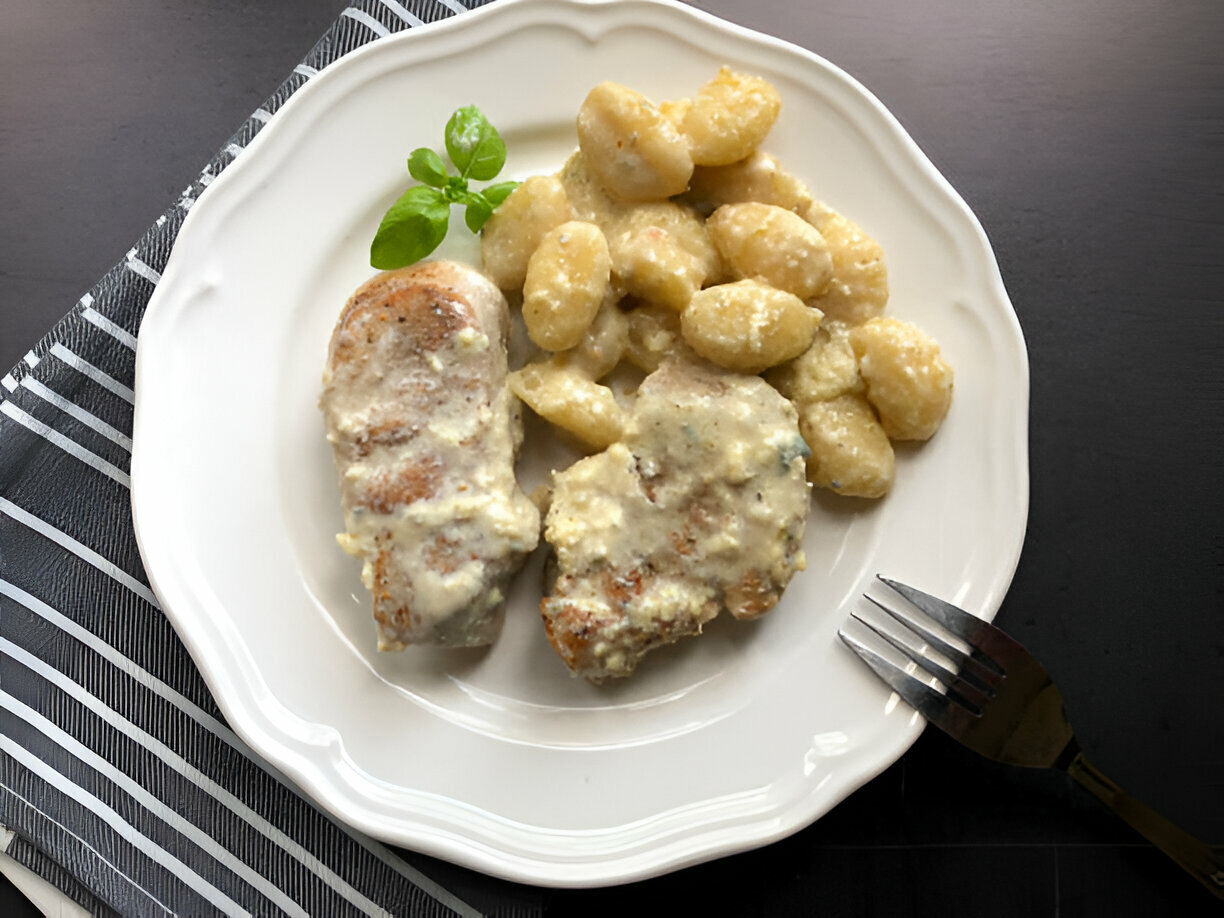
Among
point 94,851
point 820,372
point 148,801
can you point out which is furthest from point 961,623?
point 94,851

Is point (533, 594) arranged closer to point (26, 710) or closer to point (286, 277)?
point (286, 277)

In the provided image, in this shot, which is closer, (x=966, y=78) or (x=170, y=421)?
(x=170, y=421)

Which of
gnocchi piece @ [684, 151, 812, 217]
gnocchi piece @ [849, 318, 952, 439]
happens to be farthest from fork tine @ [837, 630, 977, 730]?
gnocchi piece @ [684, 151, 812, 217]

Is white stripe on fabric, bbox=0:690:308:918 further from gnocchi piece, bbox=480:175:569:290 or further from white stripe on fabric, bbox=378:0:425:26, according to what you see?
white stripe on fabric, bbox=378:0:425:26

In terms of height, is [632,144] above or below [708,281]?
above

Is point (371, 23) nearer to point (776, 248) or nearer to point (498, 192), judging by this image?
point (498, 192)

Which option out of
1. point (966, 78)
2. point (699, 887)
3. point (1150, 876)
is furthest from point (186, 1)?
point (1150, 876)
